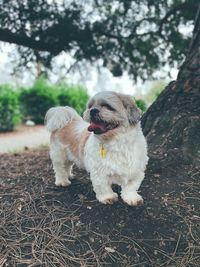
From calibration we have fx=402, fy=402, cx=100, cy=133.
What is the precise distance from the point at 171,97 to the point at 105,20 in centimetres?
266

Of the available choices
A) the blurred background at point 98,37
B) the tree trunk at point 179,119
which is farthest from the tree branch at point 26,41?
the tree trunk at point 179,119

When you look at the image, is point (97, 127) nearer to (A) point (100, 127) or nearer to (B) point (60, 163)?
(A) point (100, 127)

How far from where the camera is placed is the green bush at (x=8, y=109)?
14883 millimetres

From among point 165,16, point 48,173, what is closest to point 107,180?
point 48,173

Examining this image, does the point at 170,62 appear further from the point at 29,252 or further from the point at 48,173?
the point at 29,252

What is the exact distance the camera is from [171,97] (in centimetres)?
540

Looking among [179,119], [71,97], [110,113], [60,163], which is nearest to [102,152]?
[110,113]

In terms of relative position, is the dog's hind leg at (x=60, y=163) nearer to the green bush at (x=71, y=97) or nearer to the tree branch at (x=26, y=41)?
the tree branch at (x=26, y=41)

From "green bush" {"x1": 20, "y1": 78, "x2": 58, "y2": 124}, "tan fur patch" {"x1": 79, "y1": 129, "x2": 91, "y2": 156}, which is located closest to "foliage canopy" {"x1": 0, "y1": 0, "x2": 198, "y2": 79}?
"tan fur patch" {"x1": 79, "y1": 129, "x2": 91, "y2": 156}

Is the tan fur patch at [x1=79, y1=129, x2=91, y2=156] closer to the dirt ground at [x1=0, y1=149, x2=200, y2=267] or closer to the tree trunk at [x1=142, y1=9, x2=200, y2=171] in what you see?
the dirt ground at [x1=0, y1=149, x2=200, y2=267]

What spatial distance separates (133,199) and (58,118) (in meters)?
1.41

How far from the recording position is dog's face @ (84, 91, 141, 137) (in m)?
3.73

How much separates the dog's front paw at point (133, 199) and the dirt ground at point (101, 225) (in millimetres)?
63

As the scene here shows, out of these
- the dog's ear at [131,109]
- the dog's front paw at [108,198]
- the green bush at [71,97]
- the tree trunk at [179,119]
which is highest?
the dog's ear at [131,109]
